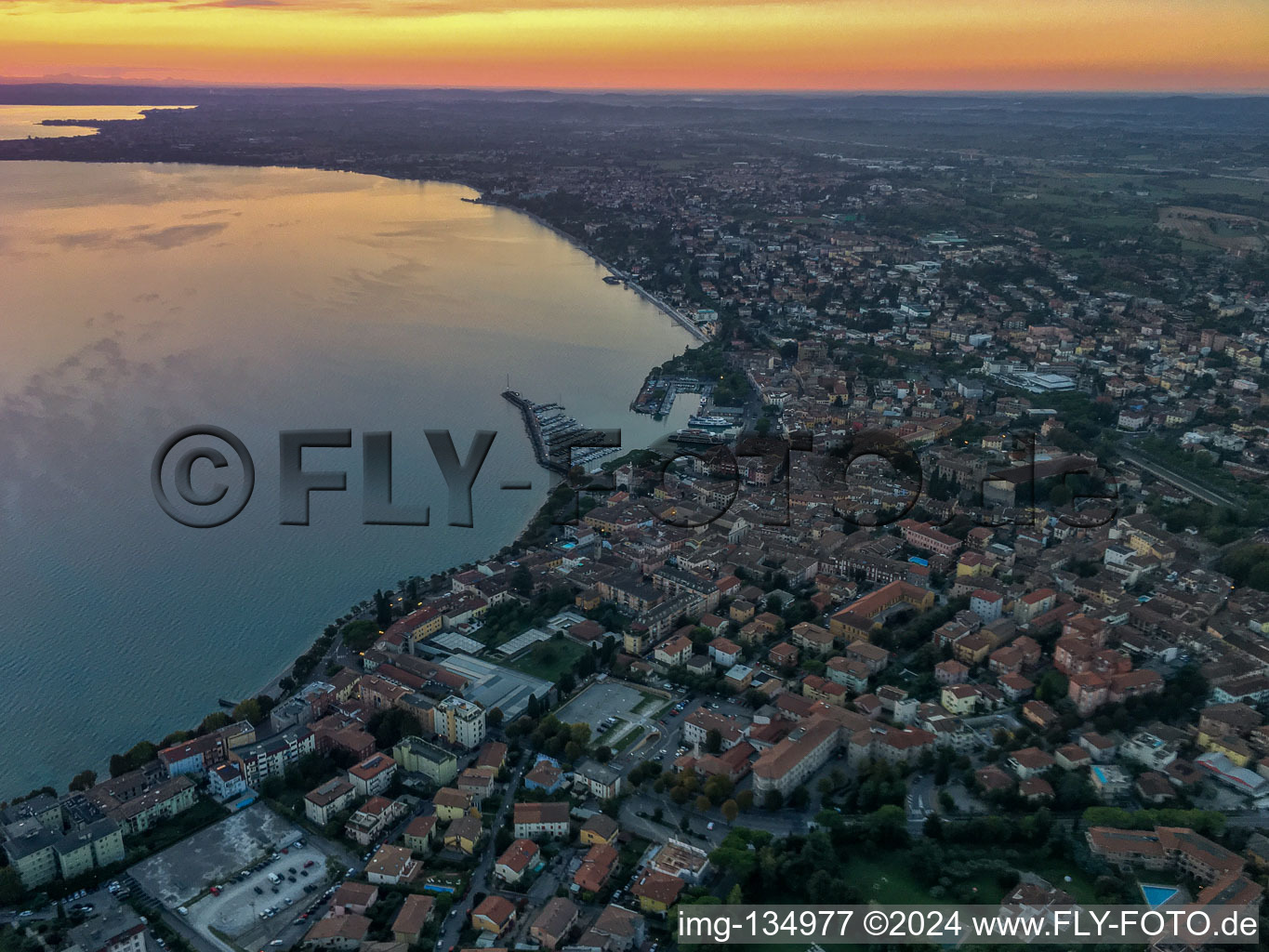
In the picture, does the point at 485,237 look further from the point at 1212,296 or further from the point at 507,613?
the point at 507,613

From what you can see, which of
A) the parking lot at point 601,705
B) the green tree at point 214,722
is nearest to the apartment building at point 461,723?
the parking lot at point 601,705

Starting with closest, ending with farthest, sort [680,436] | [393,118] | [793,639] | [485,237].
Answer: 1. [793,639]
2. [680,436]
3. [485,237]
4. [393,118]

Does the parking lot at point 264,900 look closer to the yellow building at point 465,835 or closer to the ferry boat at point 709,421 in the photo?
the yellow building at point 465,835

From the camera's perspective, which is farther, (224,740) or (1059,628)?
(1059,628)

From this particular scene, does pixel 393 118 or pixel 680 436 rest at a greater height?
pixel 393 118

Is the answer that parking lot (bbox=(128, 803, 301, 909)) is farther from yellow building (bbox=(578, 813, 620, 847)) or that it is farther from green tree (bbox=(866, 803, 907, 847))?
green tree (bbox=(866, 803, 907, 847))

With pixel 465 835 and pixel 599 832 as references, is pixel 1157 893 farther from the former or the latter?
pixel 465 835

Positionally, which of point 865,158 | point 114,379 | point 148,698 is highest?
point 865,158

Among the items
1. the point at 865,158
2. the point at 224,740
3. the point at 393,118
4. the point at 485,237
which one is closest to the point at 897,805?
the point at 224,740
